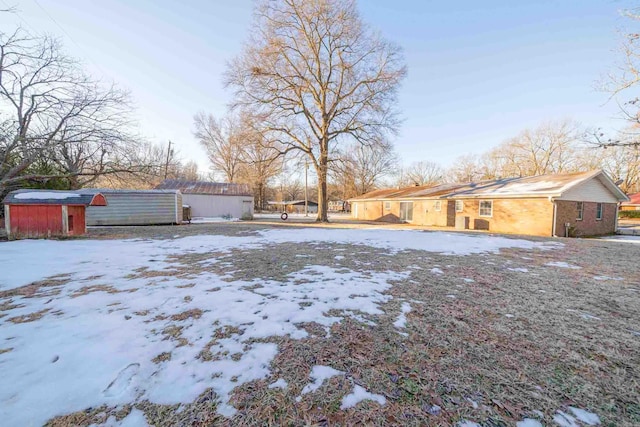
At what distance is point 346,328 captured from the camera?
9.02ft

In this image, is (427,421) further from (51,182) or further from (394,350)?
(51,182)

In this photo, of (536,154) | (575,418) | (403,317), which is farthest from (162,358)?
(536,154)

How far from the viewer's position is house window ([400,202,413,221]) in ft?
72.4

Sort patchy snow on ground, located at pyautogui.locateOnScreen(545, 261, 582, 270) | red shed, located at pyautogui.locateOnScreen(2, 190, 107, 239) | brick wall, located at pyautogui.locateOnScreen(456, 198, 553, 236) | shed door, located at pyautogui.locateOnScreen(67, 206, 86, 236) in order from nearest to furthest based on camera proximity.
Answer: patchy snow on ground, located at pyautogui.locateOnScreen(545, 261, 582, 270)
red shed, located at pyautogui.locateOnScreen(2, 190, 107, 239)
shed door, located at pyautogui.locateOnScreen(67, 206, 86, 236)
brick wall, located at pyautogui.locateOnScreen(456, 198, 553, 236)

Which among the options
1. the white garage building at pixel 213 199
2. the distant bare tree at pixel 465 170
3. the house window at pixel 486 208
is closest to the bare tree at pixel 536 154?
the distant bare tree at pixel 465 170

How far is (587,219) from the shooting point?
47.4 feet

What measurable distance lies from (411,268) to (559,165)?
39.6 m

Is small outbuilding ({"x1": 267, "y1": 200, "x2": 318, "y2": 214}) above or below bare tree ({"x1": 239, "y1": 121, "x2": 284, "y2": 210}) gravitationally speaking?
below

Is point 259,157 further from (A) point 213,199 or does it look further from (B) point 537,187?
(B) point 537,187

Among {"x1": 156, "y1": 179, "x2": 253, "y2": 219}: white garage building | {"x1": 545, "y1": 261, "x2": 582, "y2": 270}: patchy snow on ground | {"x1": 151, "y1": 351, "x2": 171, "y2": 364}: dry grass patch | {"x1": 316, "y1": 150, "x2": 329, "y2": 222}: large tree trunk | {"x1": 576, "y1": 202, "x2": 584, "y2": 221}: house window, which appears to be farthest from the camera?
{"x1": 156, "y1": 179, "x2": 253, "y2": 219}: white garage building

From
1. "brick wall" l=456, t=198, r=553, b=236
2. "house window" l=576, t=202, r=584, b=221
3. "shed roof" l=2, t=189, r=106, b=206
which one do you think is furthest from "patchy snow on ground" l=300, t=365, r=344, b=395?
"house window" l=576, t=202, r=584, b=221

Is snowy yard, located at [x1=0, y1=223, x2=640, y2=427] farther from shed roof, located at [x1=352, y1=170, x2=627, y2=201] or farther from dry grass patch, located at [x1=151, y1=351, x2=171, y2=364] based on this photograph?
shed roof, located at [x1=352, y1=170, x2=627, y2=201]

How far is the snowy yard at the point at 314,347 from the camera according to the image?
1.68 meters

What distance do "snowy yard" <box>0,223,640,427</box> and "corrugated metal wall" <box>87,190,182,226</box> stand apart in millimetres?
12089
